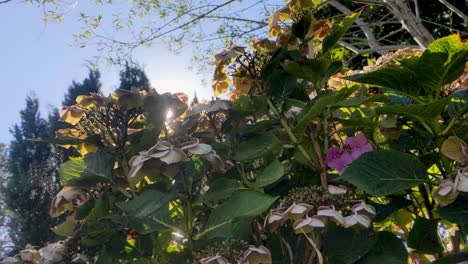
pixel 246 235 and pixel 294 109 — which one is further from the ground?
pixel 294 109

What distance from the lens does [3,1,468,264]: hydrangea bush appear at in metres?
0.64

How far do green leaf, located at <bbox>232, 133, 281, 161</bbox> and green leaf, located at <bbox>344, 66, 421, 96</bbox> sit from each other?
0.46 feet

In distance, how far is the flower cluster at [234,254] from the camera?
585 millimetres

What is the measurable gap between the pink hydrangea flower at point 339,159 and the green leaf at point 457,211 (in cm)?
16

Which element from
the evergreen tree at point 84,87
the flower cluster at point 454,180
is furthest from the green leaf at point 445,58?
the evergreen tree at point 84,87

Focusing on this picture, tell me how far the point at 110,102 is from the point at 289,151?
0.98 ft

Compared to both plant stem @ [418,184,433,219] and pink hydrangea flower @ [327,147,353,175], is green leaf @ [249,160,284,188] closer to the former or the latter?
pink hydrangea flower @ [327,147,353,175]

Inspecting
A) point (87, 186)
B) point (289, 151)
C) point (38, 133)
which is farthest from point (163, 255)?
point (38, 133)

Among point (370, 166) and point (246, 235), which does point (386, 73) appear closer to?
point (370, 166)

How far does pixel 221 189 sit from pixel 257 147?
9cm

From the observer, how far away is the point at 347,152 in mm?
797

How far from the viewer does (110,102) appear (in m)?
0.79

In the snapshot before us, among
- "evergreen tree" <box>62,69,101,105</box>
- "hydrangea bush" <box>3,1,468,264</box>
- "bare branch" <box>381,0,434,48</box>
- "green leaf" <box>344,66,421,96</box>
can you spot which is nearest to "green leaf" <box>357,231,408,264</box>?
"hydrangea bush" <box>3,1,468,264</box>

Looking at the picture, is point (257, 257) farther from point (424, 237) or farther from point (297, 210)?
point (424, 237)
